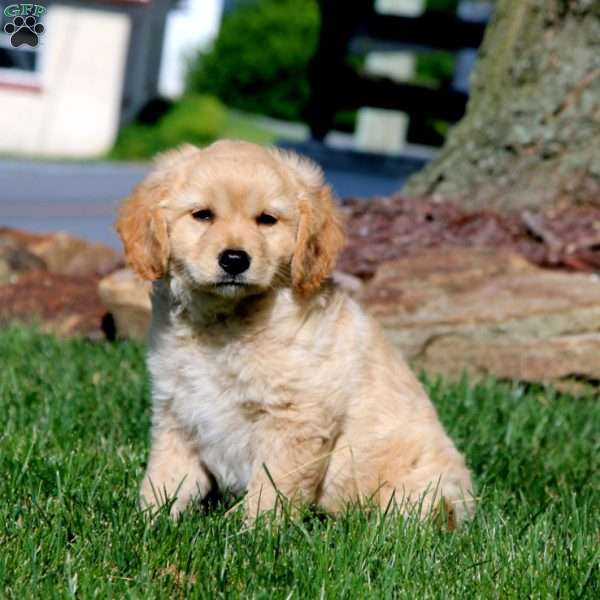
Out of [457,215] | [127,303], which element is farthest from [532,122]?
[127,303]

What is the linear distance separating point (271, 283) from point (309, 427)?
0.47 meters

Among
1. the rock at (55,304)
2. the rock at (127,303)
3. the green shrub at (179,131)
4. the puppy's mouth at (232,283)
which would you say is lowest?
the green shrub at (179,131)

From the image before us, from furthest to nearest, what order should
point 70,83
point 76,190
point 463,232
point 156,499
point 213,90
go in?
1. point 213,90
2. point 70,83
3. point 76,190
4. point 463,232
5. point 156,499

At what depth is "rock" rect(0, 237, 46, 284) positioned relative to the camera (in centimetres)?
815

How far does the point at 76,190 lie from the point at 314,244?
13.2 m

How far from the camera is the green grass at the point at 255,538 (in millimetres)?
3291

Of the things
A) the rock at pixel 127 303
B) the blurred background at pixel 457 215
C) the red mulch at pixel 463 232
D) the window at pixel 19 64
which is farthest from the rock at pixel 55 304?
the window at pixel 19 64

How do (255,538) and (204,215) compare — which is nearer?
(255,538)

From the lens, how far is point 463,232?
7.52m

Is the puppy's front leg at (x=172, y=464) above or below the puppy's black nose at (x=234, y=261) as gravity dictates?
below

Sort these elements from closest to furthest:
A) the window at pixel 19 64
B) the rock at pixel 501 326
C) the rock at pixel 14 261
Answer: the rock at pixel 501 326
the rock at pixel 14 261
the window at pixel 19 64

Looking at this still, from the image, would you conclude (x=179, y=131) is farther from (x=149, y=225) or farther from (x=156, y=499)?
(x=156, y=499)

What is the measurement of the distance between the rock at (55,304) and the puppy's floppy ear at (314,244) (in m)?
3.33

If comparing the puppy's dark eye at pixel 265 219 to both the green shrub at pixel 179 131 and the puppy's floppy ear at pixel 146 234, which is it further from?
the green shrub at pixel 179 131
